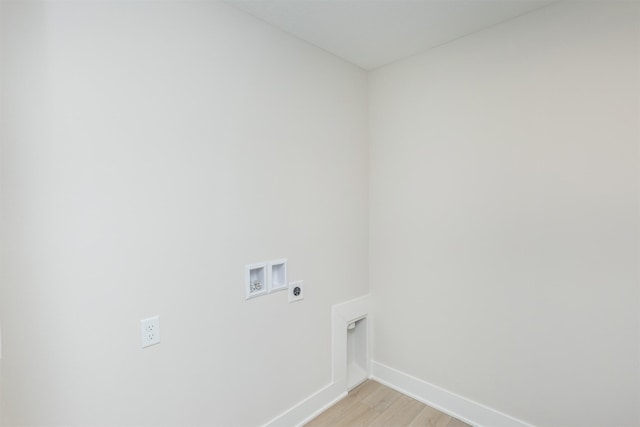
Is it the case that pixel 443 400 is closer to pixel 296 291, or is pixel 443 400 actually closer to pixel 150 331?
pixel 296 291

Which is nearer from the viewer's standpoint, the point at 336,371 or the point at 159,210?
the point at 159,210

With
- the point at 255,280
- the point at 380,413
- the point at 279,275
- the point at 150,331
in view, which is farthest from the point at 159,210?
the point at 380,413

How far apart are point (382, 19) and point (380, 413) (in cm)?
251

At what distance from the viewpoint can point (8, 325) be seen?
1.07 metres

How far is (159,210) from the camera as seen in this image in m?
1.40

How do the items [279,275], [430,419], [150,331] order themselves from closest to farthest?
[150,331] → [279,275] → [430,419]

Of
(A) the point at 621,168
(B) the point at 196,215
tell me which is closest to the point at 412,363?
(A) the point at 621,168

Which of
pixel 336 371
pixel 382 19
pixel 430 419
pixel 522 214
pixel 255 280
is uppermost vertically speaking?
pixel 382 19

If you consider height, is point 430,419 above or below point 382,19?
below

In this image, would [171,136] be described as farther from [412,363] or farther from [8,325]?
[412,363]

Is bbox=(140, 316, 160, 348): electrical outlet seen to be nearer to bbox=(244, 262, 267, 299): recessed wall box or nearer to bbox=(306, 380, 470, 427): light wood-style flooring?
bbox=(244, 262, 267, 299): recessed wall box

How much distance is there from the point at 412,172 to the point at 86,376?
7.01 ft

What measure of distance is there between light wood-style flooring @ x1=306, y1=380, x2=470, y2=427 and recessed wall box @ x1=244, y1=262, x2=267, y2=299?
994 millimetres

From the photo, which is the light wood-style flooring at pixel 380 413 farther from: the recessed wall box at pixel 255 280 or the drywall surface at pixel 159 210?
the recessed wall box at pixel 255 280
